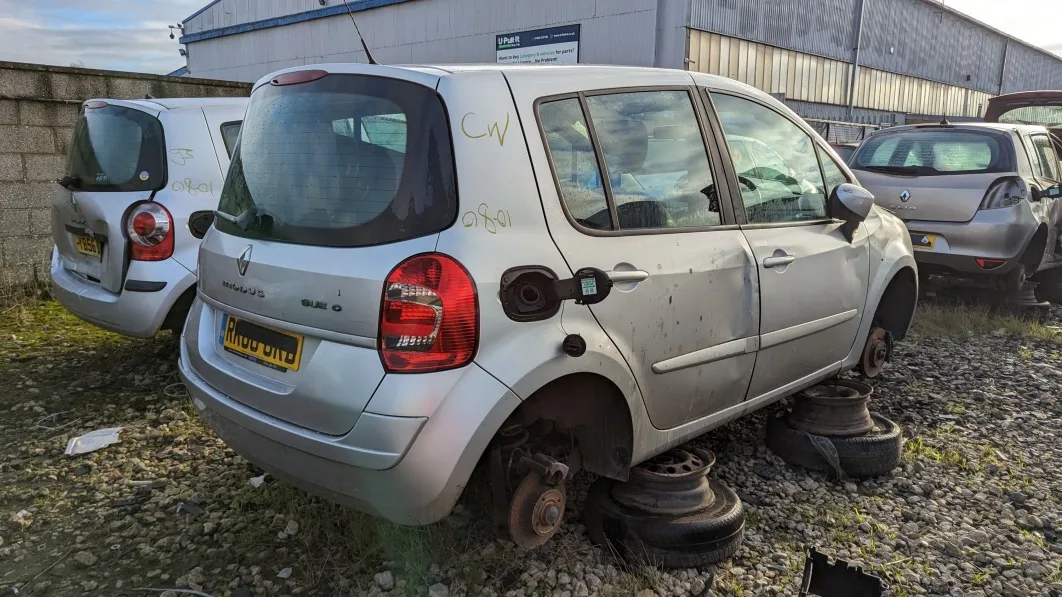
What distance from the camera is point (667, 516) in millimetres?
2812

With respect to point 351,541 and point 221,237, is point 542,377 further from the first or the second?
point 221,237

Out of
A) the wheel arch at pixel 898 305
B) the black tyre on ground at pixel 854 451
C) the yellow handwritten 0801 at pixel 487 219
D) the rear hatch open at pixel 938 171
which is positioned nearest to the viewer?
the yellow handwritten 0801 at pixel 487 219

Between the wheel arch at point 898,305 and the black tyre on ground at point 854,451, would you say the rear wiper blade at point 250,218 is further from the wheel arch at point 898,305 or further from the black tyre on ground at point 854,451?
the wheel arch at point 898,305

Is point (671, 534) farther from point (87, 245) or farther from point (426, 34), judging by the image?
point (426, 34)

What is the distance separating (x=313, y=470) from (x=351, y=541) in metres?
0.67

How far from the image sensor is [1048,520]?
3213 millimetres

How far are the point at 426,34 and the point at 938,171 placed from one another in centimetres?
2012

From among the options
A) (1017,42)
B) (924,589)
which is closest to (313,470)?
(924,589)

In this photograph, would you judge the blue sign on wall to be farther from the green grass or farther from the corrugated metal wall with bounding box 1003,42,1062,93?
the corrugated metal wall with bounding box 1003,42,1062,93

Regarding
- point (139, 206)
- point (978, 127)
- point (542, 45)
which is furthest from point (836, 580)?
point (542, 45)

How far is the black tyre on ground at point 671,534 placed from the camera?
2.77 meters

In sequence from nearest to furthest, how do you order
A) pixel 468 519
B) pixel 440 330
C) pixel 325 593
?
pixel 440 330 → pixel 325 593 → pixel 468 519

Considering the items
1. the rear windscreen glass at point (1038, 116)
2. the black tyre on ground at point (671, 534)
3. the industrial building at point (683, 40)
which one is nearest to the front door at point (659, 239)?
the black tyre on ground at point (671, 534)

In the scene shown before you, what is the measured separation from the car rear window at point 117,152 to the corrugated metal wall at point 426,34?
1040cm
